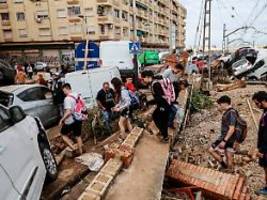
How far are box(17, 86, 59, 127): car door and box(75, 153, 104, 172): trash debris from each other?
133 inches

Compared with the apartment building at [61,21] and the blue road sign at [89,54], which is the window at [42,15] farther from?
the blue road sign at [89,54]

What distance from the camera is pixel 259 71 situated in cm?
2075

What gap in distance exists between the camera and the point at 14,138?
3.68 meters

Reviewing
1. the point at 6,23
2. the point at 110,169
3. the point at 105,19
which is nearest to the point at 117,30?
the point at 105,19

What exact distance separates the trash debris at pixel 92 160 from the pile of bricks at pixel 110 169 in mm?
389

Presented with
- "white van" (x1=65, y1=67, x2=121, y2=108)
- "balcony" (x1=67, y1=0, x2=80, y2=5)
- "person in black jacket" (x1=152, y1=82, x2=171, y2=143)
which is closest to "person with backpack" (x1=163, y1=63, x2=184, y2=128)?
"person in black jacket" (x1=152, y1=82, x2=171, y2=143)

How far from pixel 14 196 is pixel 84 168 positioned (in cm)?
312

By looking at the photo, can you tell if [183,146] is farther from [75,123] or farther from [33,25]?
[33,25]

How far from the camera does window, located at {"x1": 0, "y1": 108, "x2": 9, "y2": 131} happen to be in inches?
146

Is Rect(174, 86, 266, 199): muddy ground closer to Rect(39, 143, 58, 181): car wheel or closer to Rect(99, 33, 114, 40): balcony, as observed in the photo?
Rect(39, 143, 58, 181): car wheel

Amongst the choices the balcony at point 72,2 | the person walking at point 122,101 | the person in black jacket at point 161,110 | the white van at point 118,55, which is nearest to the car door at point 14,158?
the person in black jacket at point 161,110

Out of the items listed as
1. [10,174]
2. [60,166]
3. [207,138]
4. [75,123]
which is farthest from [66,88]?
A: [207,138]

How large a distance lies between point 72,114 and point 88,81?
3995 mm

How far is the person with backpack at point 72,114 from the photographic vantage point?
643 cm
